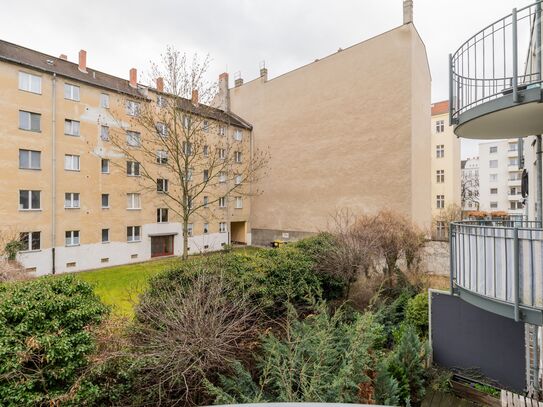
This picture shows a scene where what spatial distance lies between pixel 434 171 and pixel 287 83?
19608 mm

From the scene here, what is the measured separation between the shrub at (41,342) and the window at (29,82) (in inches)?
740

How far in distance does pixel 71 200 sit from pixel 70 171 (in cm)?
197

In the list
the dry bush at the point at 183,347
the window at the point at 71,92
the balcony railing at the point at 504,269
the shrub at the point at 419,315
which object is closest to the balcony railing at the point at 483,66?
the balcony railing at the point at 504,269

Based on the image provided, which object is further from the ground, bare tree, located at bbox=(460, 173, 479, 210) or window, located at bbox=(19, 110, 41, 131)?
window, located at bbox=(19, 110, 41, 131)

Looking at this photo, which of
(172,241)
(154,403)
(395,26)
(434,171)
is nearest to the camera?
(154,403)

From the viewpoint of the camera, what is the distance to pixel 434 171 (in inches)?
1330

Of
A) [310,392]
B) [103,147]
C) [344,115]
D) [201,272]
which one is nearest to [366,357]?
[310,392]

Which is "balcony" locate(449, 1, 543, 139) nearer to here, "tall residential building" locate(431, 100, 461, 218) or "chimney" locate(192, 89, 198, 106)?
"chimney" locate(192, 89, 198, 106)

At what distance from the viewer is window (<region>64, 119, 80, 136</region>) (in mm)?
20219

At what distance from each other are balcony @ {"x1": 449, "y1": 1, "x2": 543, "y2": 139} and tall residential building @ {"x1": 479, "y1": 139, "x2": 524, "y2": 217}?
56.2m

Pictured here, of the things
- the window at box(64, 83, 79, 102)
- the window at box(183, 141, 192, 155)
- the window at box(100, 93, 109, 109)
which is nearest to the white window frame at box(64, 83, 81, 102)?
the window at box(64, 83, 79, 102)

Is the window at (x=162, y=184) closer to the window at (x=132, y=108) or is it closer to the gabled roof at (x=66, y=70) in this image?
the window at (x=132, y=108)

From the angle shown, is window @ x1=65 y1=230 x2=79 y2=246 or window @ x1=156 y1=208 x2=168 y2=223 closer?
window @ x1=65 y1=230 x2=79 y2=246

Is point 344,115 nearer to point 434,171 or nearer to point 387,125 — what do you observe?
point 387,125
